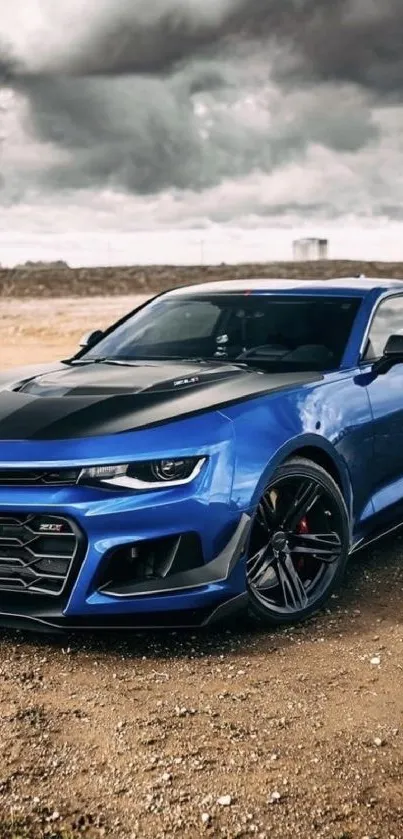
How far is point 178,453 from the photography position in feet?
13.1

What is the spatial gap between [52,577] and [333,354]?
2023 millimetres

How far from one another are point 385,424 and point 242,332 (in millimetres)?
950

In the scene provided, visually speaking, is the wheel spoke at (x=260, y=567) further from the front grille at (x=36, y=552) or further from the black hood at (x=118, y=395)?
the front grille at (x=36, y=552)

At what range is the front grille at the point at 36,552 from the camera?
3920mm

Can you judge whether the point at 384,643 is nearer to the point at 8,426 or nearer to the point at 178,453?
the point at 178,453

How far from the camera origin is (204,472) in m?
3.99

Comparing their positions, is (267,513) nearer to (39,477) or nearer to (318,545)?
(318,545)

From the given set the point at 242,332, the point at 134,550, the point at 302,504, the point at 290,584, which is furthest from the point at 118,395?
the point at 242,332

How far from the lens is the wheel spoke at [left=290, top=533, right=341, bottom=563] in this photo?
4575 mm

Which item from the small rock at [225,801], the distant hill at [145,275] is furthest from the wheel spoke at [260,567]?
the distant hill at [145,275]

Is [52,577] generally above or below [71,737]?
above

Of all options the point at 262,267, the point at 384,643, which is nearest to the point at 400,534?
the point at 384,643

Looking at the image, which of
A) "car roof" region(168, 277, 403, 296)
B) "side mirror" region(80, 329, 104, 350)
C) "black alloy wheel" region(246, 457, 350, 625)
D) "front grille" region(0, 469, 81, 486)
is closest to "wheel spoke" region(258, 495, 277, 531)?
"black alloy wheel" region(246, 457, 350, 625)

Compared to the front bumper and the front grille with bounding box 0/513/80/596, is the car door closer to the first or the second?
the front bumper
